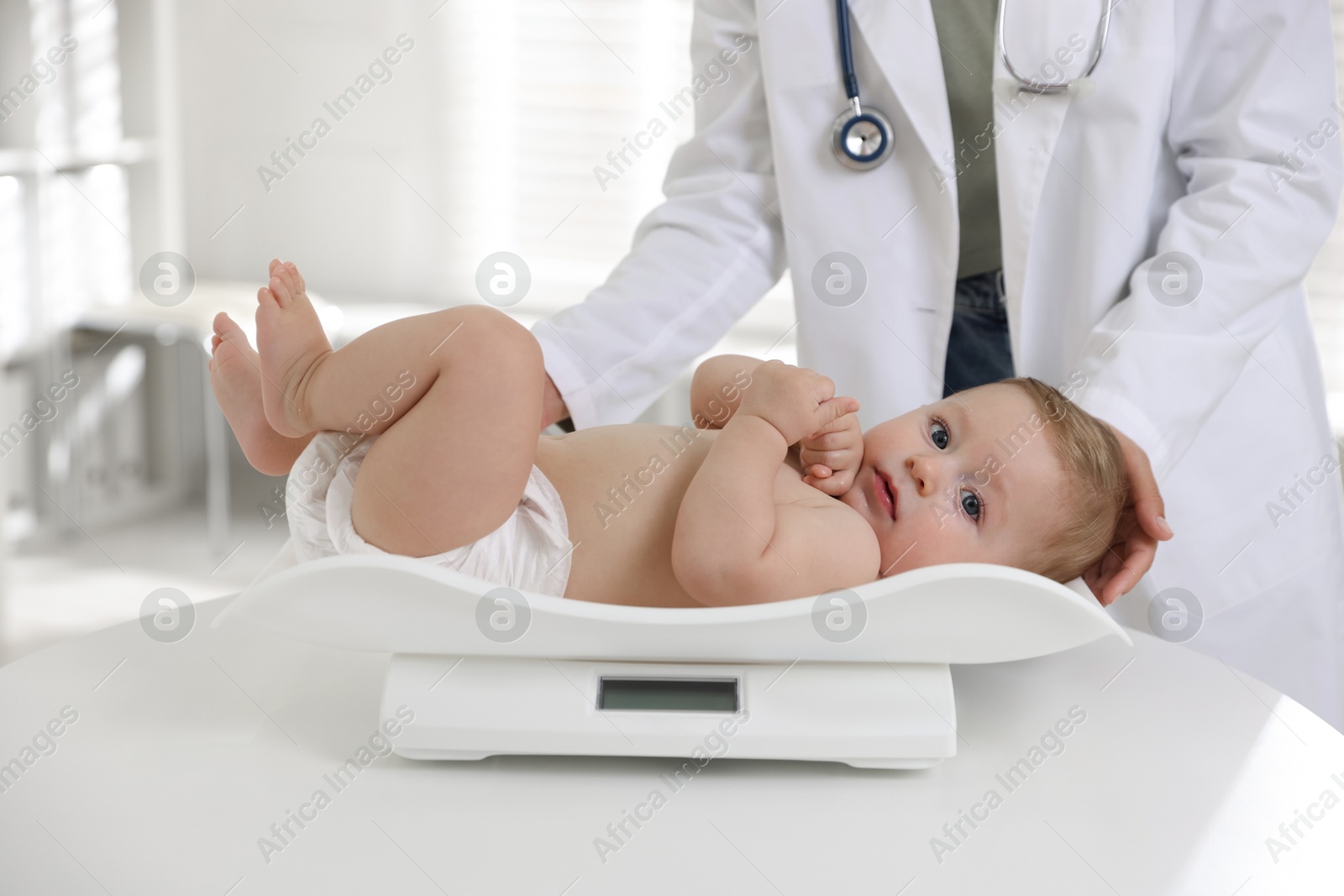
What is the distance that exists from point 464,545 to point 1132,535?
0.63 m

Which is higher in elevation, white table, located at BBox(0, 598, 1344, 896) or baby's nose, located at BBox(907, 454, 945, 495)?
baby's nose, located at BBox(907, 454, 945, 495)

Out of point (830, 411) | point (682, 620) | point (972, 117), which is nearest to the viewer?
point (682, 620)

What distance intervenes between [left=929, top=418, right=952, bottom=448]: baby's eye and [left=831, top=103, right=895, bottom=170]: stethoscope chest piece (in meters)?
0.35

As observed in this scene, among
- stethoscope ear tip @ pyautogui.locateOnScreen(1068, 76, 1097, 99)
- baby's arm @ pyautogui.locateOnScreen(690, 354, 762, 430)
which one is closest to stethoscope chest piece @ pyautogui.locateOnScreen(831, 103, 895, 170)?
stethoscope ear tip @ pyautogui.locateOnScreen(1068, 76, 1097, 99)

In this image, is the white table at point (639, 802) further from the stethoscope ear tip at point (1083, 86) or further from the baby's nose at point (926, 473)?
the stethoscope ear tip at point (1083, 86)

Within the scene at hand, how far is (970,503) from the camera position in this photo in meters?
1.01

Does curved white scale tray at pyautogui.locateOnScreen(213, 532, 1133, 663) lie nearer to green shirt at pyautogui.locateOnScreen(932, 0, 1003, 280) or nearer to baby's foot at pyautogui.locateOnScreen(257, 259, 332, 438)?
baby's foot at pyautogui.locateOnScreen(257, 259, 332, 438)

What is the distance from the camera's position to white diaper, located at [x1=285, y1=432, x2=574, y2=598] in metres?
0.88

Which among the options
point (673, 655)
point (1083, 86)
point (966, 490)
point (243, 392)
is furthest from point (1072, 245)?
point (243, 392)

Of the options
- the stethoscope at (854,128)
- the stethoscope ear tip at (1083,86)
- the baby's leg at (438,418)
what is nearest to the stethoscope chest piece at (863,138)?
the stethoscope at (854,128)

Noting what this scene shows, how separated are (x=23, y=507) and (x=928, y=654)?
3.14 meters

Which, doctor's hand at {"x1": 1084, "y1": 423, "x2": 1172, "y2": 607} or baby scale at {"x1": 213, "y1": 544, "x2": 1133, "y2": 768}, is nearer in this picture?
baby scale at {"x1": 213, "y1": 544, "x2": 1133, "y2": 768}

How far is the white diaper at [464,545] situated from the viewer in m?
0.88

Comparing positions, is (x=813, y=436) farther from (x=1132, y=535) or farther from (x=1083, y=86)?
(x=1083, y=86)
